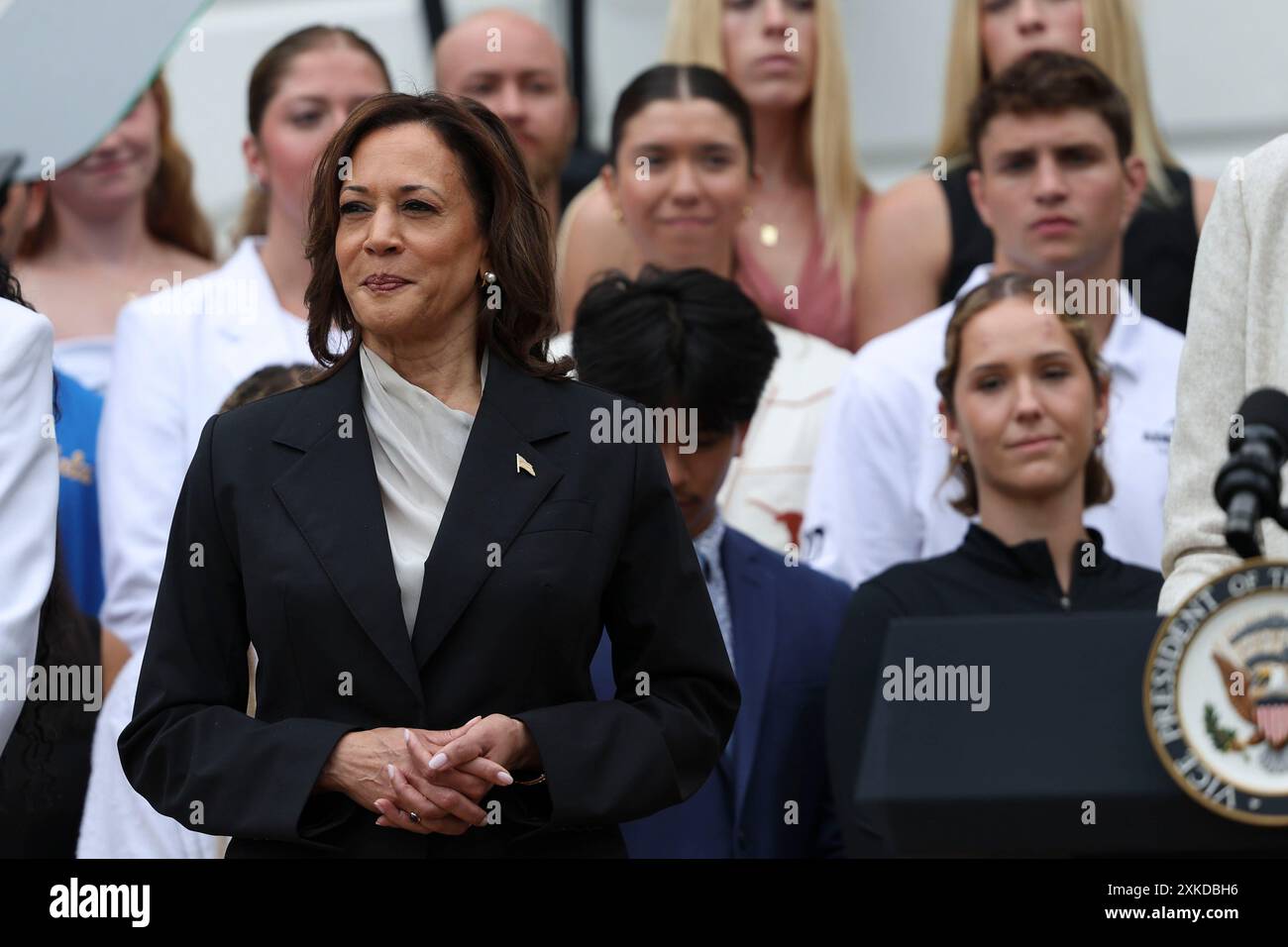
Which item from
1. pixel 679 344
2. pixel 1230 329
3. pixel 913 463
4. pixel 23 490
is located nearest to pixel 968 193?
pixel 913 463

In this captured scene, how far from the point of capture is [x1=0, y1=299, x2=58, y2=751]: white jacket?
2.91m

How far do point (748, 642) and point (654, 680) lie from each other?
1.00 m

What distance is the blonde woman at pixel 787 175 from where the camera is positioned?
16.0 ft

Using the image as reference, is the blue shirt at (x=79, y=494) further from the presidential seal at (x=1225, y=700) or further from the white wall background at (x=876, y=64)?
the presidential seal at (x=1225, y=700)

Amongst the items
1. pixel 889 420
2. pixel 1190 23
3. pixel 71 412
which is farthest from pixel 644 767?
pixel 1190 23

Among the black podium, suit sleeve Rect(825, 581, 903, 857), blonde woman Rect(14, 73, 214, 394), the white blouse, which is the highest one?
blonde woman Rect(14, 73, 214, 394)

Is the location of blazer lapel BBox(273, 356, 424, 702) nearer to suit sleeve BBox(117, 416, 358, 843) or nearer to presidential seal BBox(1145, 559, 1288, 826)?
suit sleeve BBox(117, 416, 358, 843)

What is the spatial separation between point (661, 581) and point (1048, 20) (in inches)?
101

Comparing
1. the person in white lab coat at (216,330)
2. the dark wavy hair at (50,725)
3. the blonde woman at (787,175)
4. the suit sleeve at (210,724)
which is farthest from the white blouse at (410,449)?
the blonde woman at (787,175)

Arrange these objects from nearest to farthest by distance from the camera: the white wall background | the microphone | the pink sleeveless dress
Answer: the microphone → the pink sleeveless dress → the white wall background

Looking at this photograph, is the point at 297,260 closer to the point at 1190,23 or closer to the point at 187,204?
the point at 187,204

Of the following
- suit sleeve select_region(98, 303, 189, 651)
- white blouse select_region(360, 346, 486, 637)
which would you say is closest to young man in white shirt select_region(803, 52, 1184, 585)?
suit sleeve select_region(98, 303, 189, 651)

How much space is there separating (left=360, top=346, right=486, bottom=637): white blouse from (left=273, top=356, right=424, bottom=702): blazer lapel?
22mm

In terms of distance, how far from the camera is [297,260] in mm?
4629
